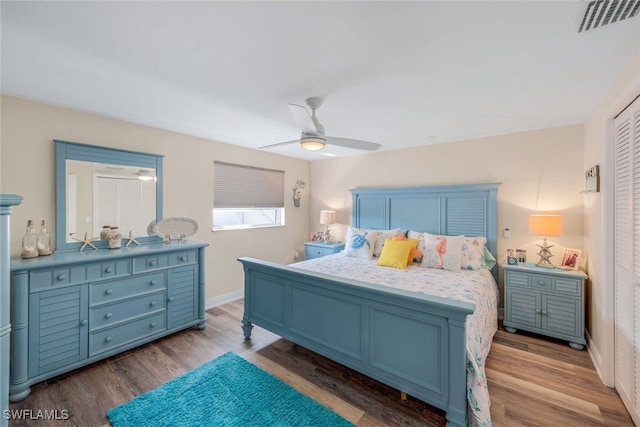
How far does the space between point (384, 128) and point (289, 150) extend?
1.74 m

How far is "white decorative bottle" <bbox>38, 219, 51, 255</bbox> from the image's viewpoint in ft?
7.67

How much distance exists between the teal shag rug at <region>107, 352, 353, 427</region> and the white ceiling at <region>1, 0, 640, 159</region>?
7.75ft

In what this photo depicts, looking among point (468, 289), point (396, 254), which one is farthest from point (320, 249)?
point (468, 289)

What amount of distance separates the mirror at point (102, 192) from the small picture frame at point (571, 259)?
4713 millimetres

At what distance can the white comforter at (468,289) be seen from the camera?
5.17 feet

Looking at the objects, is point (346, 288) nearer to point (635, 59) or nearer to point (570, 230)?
point (635, 59)

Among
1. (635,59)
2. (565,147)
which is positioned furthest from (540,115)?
(635,59)

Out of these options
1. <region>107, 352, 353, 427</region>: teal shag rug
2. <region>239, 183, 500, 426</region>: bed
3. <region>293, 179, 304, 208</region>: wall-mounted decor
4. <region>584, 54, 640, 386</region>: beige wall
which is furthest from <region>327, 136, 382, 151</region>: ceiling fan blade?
<region>293, 179, 304, 208</region>: wall-mounted decor

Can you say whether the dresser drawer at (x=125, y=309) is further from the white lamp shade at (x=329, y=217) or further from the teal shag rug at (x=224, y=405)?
the white lamp shade at (x=329, y=217)

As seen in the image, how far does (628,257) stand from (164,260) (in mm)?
3938

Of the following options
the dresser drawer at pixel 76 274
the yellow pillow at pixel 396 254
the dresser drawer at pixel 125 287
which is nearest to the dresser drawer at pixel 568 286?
the yellow pillow at pixel 396 254

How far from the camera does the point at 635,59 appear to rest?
5.40 feet

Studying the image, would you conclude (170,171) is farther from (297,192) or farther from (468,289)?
(468,289)

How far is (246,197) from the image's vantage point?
426 centimetres
